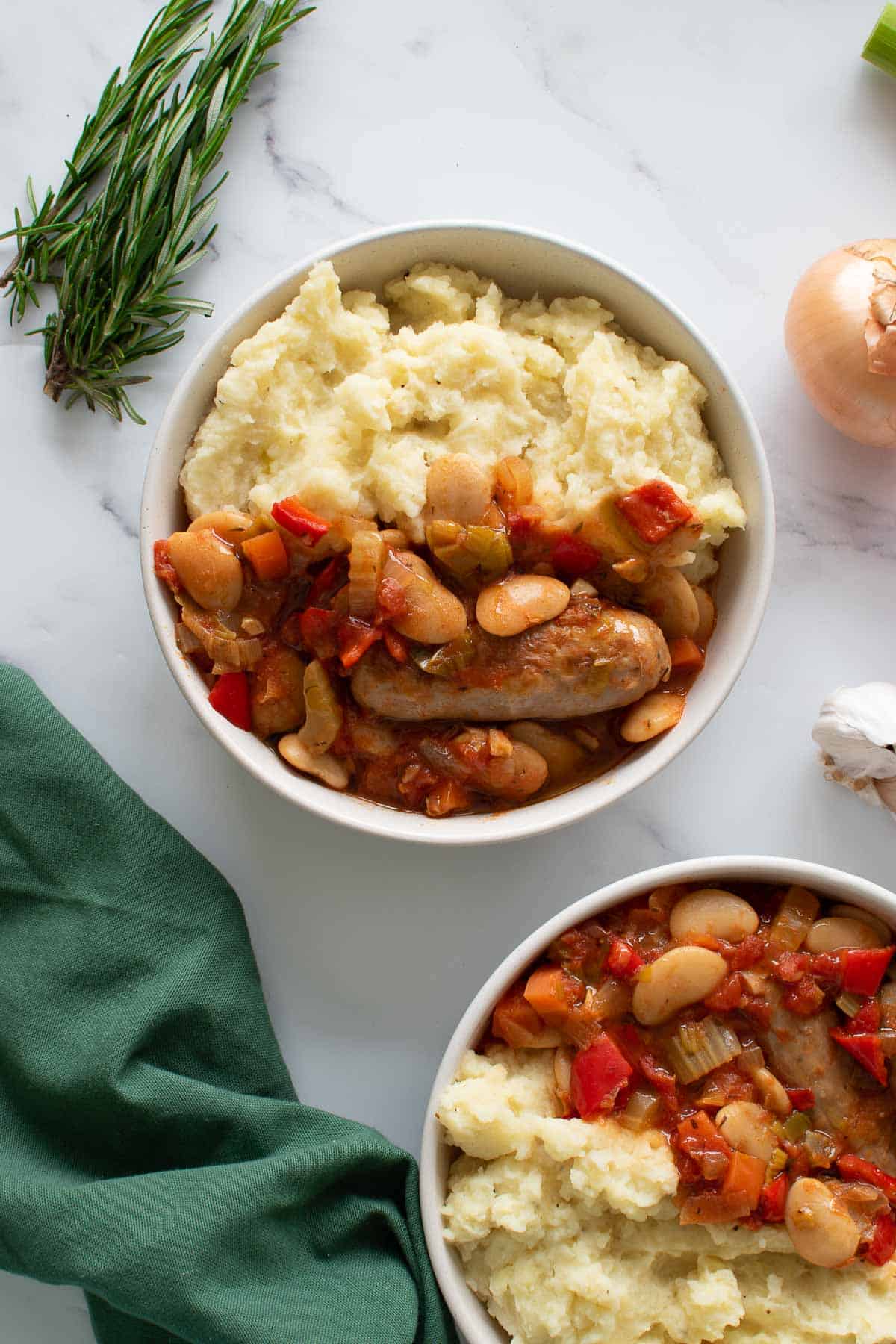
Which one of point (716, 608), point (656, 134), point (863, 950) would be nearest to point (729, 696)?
point (716, 608)

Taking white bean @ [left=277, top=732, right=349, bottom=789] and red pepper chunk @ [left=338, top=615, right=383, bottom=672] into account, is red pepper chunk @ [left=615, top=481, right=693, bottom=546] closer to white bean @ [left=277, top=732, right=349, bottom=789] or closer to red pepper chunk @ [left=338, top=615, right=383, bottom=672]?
red pepper chunk @ [left=338, top=615, right=383, bottom=672]

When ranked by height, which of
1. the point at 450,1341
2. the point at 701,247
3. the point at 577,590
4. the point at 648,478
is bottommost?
the point at 450,1341

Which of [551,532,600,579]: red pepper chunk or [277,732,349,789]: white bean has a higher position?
[551,532,600,579]: red pepper chunk

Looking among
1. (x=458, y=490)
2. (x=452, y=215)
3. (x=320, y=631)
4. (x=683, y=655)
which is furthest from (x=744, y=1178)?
(x=452, y=215)

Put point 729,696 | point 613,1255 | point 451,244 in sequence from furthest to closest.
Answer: point 729,696
point 451,244
point 613,1255

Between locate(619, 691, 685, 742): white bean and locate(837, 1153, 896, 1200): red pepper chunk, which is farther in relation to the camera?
locate(619, 691, 685, 742): white bean

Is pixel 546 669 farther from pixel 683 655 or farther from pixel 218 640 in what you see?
pixel 218 640

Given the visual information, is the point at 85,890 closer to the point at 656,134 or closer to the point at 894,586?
the point at 894,586

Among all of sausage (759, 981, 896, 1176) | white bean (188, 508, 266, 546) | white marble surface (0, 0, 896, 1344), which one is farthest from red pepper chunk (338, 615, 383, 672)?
sausage (759, 981, 896, 1176)
